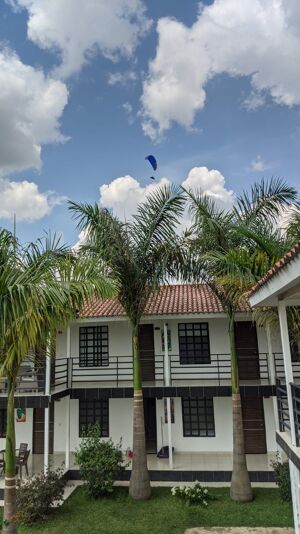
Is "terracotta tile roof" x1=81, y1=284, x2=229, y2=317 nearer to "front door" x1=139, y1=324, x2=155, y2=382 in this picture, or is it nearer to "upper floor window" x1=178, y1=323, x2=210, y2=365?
"upper floor window" x1=178, y1=323, x2=210, y2=365

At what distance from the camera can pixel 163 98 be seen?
511 inches

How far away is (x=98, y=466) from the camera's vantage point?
39.0ft

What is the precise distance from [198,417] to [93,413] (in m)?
4.42

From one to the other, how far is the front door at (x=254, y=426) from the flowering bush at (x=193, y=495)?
14.6 feet

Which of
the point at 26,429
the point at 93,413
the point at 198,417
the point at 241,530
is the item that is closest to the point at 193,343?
the point at 198,417

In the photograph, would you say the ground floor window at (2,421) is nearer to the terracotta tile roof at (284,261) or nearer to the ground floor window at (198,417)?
the ground floor window at (198,417)

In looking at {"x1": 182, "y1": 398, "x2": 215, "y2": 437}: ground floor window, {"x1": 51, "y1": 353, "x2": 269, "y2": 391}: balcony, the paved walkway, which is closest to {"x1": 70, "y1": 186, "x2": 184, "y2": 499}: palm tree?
the paved walkway

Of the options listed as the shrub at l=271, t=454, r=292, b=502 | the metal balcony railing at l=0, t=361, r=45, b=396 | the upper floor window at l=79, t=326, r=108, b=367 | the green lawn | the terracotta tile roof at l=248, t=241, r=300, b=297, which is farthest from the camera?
the upper floor window at l=79, t=326, r=108, b=367

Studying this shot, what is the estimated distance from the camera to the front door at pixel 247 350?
1608 cm

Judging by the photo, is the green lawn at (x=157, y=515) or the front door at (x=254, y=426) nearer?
the green lawn at (x=157, y=515)

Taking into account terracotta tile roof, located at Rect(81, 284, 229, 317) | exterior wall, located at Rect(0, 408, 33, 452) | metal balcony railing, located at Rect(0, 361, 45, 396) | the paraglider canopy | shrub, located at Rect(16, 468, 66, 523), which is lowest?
shrub, located at Rect(16, 468, 66, 523)

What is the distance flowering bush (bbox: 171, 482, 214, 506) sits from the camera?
11.3 m

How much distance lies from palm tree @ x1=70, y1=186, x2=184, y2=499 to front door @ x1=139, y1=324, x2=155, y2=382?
466cm

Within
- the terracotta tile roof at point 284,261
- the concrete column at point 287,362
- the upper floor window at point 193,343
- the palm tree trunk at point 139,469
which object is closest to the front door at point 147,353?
the upper floor window at point 193,343
